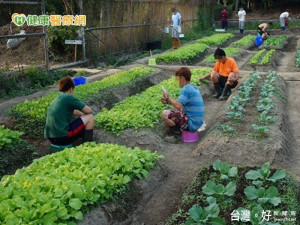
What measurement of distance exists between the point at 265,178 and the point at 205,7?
26631mm

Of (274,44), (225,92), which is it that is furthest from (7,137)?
(274,44)

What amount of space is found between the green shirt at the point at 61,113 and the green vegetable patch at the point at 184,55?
900cm

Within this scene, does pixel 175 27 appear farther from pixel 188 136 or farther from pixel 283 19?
pixel 188 136

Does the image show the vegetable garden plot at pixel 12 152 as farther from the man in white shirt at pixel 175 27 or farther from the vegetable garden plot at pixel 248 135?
the man in white shirt at pixel 175 27

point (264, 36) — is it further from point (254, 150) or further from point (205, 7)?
point (254, 150)

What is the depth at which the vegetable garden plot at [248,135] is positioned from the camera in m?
5.81

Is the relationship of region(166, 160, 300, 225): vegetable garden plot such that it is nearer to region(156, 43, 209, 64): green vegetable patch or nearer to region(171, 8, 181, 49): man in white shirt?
region(156, 43, 209, 64): green vegetable patch

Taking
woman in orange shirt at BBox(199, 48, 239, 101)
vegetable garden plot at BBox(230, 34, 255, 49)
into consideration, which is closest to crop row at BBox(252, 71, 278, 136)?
woman in orange shirt at BBox(199, 48, 239, 101)

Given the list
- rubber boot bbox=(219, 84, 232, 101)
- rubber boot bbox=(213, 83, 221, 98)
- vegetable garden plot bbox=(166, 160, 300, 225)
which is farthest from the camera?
rubber boot bbox=(213, 83, 221, 98)

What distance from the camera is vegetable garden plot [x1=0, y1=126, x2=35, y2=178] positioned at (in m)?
5.81

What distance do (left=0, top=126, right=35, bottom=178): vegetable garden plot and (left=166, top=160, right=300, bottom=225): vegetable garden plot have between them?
2797mm

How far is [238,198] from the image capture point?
4.41 meters

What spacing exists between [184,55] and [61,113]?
1009 centimetres

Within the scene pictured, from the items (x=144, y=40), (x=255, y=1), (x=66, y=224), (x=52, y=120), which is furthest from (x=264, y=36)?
(x=66, y=224)
